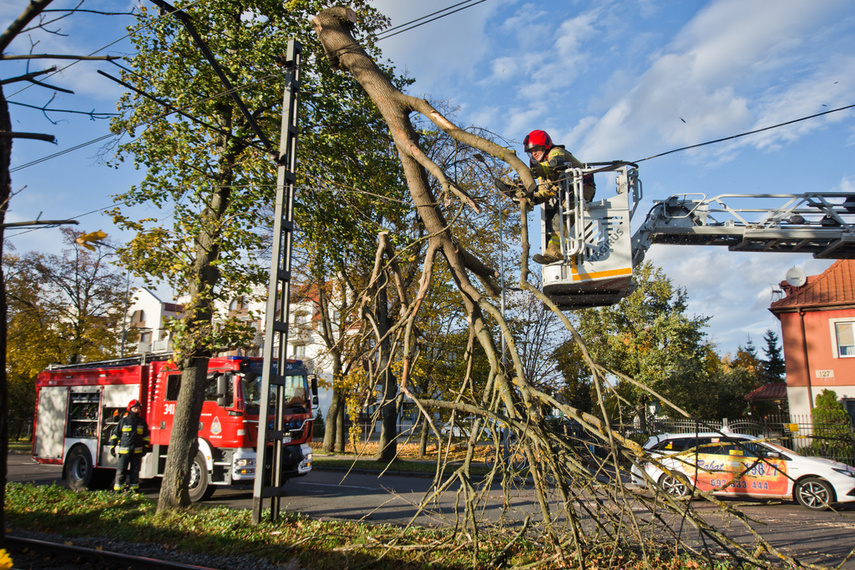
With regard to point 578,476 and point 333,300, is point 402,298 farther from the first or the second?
point 333,300

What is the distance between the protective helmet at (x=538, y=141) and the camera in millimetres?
5477

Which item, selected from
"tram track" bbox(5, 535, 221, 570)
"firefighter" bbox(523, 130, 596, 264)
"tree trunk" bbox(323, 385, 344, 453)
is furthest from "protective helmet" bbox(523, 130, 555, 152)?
"tree trunk" bbox(323, 385, 344, 453)

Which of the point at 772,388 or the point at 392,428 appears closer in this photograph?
the point at 392,428

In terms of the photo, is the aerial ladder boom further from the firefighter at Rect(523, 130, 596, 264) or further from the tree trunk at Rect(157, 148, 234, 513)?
→ the tree trunk at Rect(157, 148, 234, 513)

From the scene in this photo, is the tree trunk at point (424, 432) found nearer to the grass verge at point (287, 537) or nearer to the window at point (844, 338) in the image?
the grass verge at point (287, 537)

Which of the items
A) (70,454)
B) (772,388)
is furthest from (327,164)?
(772,388)

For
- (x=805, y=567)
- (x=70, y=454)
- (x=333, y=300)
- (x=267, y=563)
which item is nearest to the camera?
(x=805, y=567)

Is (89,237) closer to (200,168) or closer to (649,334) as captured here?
(200,168)

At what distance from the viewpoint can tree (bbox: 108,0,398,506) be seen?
27.9ft

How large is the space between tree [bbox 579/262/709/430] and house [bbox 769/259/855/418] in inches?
355

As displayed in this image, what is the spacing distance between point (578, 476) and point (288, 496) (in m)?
9.08

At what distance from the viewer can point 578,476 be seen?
13.5 ft

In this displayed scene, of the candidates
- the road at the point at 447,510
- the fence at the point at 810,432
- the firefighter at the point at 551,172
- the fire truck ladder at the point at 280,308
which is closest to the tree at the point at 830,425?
the fence at the point at 810,432

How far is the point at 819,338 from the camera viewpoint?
863 inches
